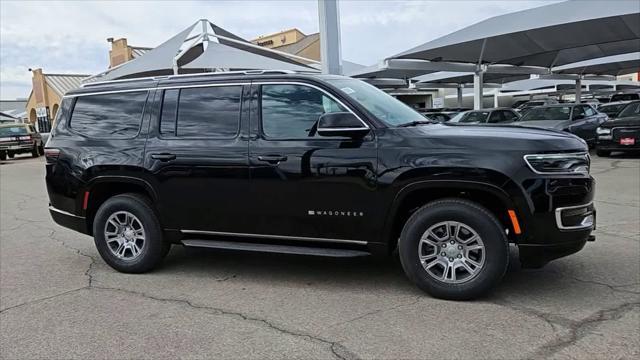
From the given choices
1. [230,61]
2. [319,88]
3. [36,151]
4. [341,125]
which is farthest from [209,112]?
[36,151]

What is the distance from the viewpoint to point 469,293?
4434mm

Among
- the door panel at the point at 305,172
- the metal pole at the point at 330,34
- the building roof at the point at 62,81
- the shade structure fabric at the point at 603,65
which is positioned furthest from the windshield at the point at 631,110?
the building roof at the point at 62,81

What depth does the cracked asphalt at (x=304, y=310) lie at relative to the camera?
371cm

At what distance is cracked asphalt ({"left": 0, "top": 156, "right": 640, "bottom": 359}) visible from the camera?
3.71m

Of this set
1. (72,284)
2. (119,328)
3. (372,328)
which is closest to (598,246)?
(372,328)

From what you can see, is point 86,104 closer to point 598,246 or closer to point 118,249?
point 118,249

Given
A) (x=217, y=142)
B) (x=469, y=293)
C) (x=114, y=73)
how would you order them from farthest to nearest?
1. (x=114, y=73)
2. (x=217, y=142)
3. (x=469, y=293)

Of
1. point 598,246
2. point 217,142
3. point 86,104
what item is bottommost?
point 598,246

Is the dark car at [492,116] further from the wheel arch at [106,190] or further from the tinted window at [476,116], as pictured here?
the wheel arch at [106,190]

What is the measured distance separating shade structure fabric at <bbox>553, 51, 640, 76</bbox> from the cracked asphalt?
29.7 meters

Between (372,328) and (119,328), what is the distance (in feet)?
6.29

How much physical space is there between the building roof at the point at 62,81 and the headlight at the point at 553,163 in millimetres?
55821

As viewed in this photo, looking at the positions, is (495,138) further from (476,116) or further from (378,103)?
(476,116)

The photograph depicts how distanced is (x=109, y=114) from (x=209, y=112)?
1.22 meters
